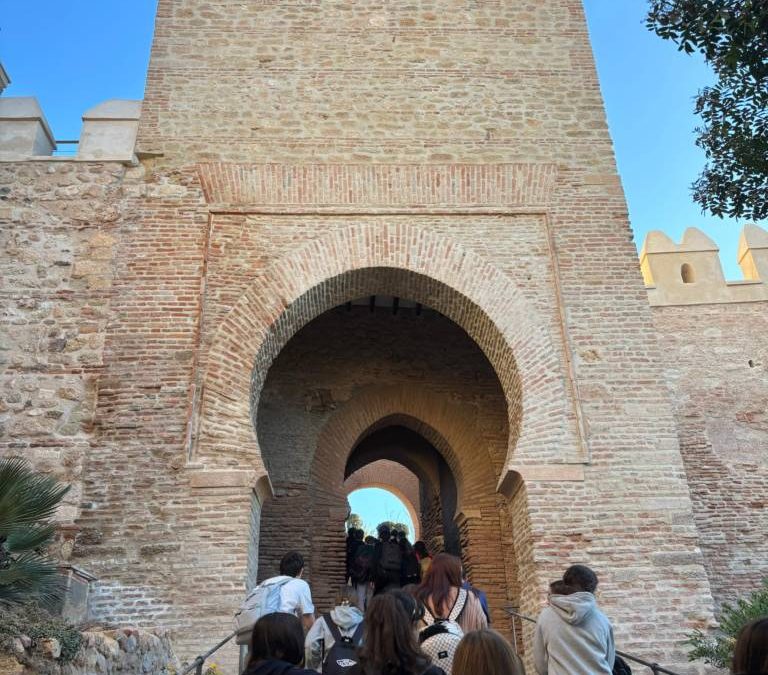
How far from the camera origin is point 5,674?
3209mm

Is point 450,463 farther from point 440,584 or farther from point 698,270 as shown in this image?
point 440,584

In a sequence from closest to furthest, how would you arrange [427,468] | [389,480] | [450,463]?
[450,463] → [427,468] → [389,480]

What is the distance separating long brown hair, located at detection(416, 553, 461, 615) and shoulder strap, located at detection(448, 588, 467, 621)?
2 cm

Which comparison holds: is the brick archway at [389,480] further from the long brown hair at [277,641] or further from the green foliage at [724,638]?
the long brown hair at [277,641]

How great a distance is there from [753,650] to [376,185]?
611 centimetres

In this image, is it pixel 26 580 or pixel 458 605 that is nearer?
pixel 458 605

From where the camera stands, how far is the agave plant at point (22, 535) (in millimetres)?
4145

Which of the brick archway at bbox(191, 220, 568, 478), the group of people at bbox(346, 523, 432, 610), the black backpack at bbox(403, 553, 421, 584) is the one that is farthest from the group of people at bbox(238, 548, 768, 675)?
the brick archway at bbox(191, 220, 568, 478)

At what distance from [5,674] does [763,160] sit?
571cm

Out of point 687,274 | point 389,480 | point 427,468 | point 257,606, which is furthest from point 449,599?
point 389,480

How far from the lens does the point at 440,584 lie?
3393mm

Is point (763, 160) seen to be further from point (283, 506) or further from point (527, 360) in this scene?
point (283, 506)

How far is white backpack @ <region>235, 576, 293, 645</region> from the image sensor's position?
13.4 ft

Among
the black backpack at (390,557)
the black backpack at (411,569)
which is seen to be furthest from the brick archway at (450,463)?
the black backpack at (390,557)
